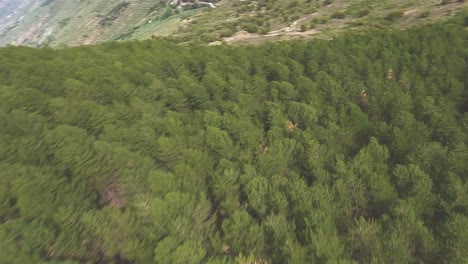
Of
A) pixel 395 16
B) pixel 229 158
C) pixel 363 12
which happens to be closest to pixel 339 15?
pixel 363 12

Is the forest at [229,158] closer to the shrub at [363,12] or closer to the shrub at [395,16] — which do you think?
the shrub at [395,16]

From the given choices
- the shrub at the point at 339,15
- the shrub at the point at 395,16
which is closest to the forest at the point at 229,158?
the shrub at the point at 395,16

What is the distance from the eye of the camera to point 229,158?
3412 cm

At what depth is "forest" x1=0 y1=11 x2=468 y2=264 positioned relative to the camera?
929 inches

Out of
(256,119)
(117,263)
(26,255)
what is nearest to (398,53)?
(256,119)

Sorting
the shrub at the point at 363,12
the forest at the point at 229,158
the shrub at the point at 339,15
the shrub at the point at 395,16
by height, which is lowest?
the shrub at the point at 339,15

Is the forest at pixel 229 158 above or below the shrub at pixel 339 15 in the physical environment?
above

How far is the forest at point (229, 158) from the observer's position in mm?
23594

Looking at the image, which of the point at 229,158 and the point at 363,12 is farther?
the point at 363,12

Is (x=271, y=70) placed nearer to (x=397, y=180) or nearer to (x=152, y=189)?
(x=397, y=180)

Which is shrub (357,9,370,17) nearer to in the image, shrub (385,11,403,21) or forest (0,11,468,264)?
shrub (385,11,403,21)

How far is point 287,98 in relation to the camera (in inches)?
1709

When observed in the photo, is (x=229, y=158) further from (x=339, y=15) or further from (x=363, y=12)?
(x=339, y=15)

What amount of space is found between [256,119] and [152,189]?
1677 centimetres
